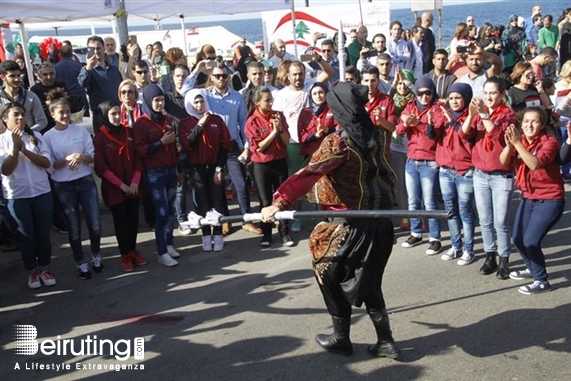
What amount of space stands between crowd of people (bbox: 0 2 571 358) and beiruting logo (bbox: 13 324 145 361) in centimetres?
139

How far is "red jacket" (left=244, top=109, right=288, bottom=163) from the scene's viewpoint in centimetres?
734

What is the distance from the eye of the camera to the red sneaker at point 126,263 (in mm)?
6879

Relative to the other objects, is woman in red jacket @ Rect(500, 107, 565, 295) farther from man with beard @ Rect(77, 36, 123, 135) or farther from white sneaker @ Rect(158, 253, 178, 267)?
man with beard @ Rect(77, 36, 123, 135)

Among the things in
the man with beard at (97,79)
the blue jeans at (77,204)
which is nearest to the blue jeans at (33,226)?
the blue jeans at (77,204)

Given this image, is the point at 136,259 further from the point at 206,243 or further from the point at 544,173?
the point at 544,173

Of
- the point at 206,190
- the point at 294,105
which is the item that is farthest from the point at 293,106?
the point at 206,190

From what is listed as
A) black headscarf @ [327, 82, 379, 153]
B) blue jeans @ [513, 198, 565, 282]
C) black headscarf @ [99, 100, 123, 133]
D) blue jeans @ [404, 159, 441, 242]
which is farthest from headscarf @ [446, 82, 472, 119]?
black headscarf @ [99, 100, 123, 133]

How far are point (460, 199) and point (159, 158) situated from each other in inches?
120

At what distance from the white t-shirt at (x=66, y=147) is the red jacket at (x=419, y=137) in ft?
10.5

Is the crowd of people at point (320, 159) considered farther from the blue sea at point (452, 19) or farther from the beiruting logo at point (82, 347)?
the blue sea at point (452, 19)

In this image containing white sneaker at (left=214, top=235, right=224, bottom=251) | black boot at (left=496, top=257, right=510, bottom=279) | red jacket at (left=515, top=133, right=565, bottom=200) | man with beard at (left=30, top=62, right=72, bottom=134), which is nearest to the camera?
red jacket at (left=515, top=133, right=565, bottom=200)

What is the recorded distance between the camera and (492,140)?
5.85 m

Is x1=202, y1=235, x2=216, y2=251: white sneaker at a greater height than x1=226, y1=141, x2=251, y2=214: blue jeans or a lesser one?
lesser

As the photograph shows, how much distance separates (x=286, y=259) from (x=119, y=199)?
1828mm
